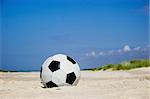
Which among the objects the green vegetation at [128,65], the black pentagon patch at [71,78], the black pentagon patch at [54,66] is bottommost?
the green vegetation at [128,65]

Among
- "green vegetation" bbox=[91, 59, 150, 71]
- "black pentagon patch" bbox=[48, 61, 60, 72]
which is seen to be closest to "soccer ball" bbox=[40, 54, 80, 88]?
"black pentagon patch" bbox=[48, 61, 60, 72]

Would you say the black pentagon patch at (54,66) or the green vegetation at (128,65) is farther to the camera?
the green vegetation at (128,65)

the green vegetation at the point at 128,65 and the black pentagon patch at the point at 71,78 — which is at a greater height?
the black pentagon patch at the point at 71,78

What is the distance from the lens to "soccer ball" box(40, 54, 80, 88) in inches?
261

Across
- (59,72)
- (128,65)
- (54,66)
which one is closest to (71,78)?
(59,72)

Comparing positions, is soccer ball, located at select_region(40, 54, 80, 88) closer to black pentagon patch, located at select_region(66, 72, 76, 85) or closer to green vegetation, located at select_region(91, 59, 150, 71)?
black pentagon patch, located at select_region(66, 72, 76, 85)

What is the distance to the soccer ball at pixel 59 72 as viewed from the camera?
21.8 ft

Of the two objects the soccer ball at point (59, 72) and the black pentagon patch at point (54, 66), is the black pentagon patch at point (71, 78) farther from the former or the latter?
the black pentagon patch at point (54, 66)

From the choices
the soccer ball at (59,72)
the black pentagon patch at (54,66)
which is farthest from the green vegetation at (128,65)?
the black pentagon patch at (54,66)

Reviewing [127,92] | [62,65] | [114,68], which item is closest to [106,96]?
[127,92]

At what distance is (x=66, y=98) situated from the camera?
5.47 m

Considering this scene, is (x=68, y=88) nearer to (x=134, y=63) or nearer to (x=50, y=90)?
(x=50, y=90)

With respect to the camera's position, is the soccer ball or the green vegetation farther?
the green vegetation

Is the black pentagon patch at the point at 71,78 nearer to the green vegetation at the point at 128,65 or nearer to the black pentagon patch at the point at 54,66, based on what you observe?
the black pentagon patch at the point at 54,66
